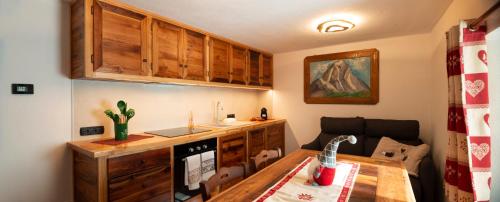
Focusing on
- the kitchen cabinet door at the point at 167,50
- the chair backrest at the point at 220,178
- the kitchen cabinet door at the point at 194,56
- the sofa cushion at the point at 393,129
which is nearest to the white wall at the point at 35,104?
the kitchen cabinet door at the point at 167,50

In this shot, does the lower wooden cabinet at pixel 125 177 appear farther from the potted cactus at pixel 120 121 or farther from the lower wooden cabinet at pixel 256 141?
→ the lower wooden cabinet at pixel 256 141

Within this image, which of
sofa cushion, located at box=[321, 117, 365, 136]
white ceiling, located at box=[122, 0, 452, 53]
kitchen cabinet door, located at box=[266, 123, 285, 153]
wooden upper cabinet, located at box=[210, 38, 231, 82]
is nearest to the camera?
white ceiling, located at box=[122, 0, 452, 53]

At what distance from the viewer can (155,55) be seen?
7.72ft

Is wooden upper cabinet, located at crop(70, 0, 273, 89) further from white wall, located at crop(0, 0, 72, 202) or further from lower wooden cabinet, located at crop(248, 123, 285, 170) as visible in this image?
lower wooden cabinet, located at crop(248, 123, 285, 170)

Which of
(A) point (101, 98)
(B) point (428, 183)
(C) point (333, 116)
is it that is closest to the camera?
(B) point (428, 183)

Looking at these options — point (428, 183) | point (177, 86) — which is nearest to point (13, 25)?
point (177, 86)

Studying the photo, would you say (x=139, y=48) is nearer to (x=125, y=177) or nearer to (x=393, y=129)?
(x=125, y=177)

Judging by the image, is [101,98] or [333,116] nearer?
[101,98]

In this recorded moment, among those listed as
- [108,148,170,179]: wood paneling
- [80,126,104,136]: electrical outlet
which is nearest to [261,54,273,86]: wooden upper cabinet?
[108,148,170,179]: wood paneling

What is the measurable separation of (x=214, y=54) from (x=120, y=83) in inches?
47.8

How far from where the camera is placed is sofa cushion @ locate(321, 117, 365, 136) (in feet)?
10.6

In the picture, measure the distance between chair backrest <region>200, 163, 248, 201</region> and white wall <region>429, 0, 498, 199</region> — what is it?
78.1 inches

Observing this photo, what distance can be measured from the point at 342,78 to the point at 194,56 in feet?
7.73

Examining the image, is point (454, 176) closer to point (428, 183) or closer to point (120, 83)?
point (428, 183)
